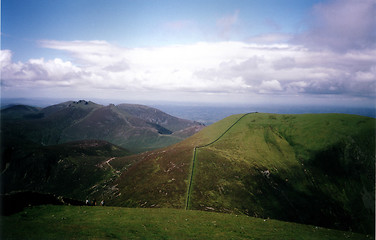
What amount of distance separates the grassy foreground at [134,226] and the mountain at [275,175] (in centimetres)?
2292

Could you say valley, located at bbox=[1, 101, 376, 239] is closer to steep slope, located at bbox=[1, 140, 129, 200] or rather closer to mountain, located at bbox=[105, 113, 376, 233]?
mountain, located at bbox=[105, 113, 376, 233]

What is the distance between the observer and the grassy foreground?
26828mm

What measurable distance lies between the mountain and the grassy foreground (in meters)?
22.9

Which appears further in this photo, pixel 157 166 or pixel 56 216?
pixel 157 166

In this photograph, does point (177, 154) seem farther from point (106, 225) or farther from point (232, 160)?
point (106, 225)

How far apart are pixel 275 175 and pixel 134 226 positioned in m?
78.9

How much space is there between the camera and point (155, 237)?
2962cm

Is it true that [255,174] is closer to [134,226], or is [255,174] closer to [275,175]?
[275,175]

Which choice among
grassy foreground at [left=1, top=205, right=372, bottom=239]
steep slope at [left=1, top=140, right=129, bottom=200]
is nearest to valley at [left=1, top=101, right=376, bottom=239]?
steep slope at [left=1, top=140, right=129, bottom=200]

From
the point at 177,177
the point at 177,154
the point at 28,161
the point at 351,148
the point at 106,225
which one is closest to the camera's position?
the point at 106,225

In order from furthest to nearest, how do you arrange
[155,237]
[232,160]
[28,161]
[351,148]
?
1. [28,161]
2. [351,148]
3. [232,160]
4. [155,237]

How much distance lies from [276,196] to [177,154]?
4796 centimetres

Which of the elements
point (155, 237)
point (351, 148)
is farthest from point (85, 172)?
point (351, 148)

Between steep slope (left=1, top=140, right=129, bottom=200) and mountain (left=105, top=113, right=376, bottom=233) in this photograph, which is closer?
mountain (left=105, top=113, right=376, bottom=233)
